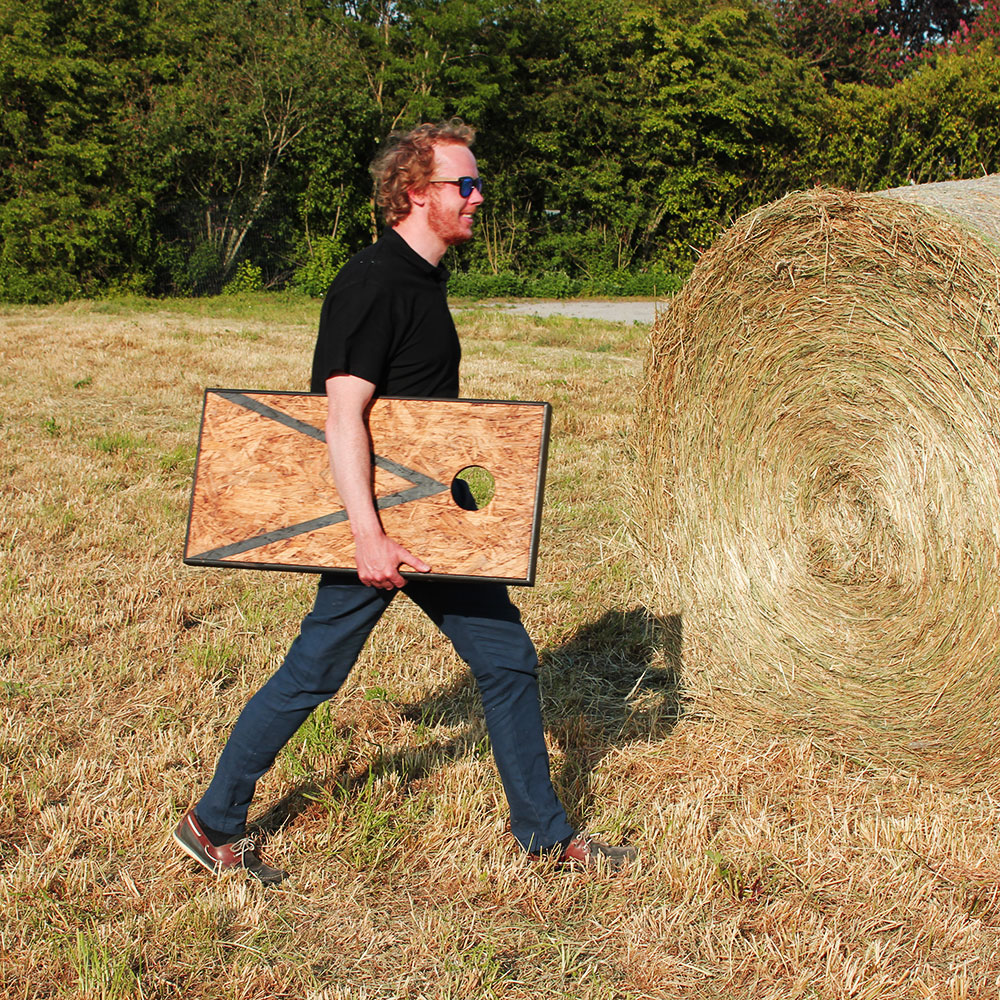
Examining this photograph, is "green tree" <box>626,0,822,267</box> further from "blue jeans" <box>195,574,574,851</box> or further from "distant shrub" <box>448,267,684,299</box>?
"blue jeans" <box>195,574,574,851</box>

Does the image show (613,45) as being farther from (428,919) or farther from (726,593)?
(428,919)

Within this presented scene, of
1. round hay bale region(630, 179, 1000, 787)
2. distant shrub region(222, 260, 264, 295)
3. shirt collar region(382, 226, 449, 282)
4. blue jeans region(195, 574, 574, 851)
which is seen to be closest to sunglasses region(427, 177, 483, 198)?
shirt collar region(382, 226, 449, 282)

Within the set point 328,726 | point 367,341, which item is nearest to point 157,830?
point 328,726

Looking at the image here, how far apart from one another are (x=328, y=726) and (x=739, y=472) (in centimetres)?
207

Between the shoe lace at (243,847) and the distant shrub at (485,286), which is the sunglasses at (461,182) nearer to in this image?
the shoe lace at (243,847)

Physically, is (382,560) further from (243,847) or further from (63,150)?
(63,150)

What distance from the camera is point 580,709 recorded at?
4.31 metres

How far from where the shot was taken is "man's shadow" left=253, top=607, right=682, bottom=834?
12.0ft

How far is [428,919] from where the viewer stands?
9.66ft

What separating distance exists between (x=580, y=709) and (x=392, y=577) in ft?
5.66

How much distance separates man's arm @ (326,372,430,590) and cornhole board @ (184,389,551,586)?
0.20ft

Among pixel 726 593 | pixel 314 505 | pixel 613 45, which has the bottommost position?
pixel 726 593

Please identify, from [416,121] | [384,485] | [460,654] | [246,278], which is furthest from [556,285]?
[384,485]

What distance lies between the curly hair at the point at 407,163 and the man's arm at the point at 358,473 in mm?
592
